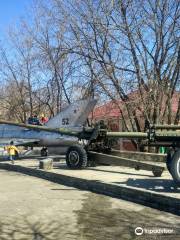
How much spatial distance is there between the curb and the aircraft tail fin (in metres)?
6.26

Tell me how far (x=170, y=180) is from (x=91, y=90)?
12.1 m

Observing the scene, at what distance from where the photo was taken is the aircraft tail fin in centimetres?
2233

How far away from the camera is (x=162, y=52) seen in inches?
898

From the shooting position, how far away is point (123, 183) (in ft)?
42.4

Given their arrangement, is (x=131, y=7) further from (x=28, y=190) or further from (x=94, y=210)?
(x=94, y=210)

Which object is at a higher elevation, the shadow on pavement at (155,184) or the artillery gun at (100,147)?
the artillery gun at (100,147)

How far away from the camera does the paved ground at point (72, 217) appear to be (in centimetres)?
851

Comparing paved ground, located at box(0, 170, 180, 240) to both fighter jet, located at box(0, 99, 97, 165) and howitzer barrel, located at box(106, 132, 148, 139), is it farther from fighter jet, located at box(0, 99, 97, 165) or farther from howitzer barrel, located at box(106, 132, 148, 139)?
fighter jet, located at box(0, 99, 97, 165)

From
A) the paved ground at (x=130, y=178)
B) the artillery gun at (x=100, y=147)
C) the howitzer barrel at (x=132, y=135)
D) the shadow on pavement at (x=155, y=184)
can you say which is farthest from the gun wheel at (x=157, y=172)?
the howitzer barrel at (x=132, y=135)

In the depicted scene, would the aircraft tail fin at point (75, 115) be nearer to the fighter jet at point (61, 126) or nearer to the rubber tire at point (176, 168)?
the fighter jet at point (61, 126)

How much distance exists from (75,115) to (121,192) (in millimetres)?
11061

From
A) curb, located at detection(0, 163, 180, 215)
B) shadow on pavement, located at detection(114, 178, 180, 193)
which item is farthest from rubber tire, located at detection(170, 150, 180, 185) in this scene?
curb, located at detection(0, 163, 180, 215)

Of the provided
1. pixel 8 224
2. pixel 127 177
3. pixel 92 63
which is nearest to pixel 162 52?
pixel 92 63

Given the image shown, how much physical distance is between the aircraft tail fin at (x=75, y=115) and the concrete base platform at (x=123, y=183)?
14.6ft
